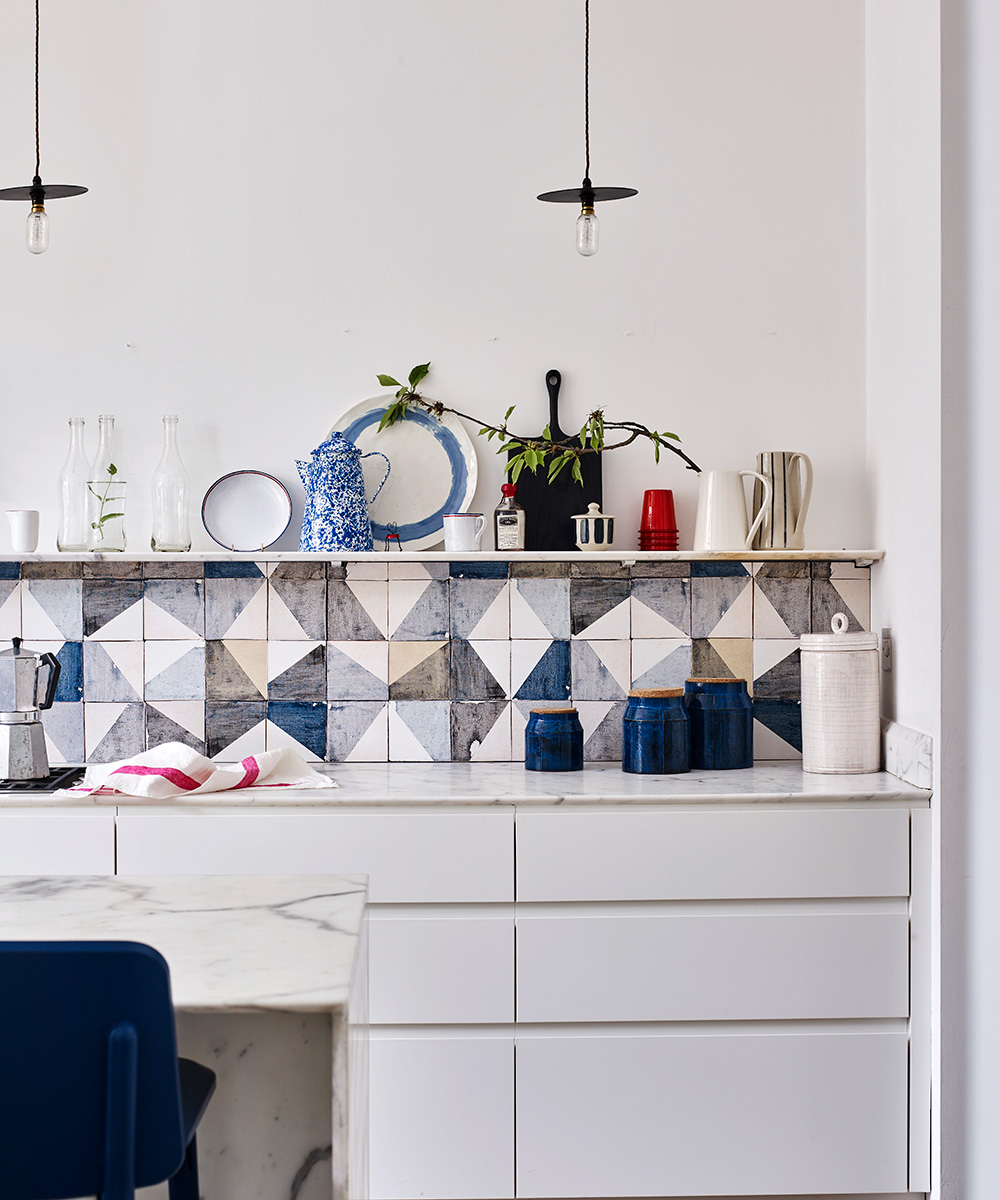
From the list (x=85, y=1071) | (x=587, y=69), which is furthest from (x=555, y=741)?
(x=587, y=69)

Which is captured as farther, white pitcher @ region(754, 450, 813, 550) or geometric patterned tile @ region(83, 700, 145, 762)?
geometric patterned tile @ region(83, 700, 145, 762)

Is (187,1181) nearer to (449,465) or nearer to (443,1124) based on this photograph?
(443,1124)

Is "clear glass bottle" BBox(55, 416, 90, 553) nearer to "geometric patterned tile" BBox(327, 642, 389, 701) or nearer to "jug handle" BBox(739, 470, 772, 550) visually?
"geometric patterned tile" BBox(327, 642, 389, 701)

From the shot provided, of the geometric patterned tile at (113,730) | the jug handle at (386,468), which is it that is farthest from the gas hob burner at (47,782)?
the jug handle at (386,468)

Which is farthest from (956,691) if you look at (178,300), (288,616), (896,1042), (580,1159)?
(178,300)

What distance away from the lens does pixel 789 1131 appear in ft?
7.30

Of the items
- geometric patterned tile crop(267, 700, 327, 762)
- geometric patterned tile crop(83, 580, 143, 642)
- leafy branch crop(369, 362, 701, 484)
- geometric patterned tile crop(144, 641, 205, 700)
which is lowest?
geometric patterned tile crop(267, 700, 327, 762)

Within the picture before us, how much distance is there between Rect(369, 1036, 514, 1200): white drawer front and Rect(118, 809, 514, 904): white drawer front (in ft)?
1.10

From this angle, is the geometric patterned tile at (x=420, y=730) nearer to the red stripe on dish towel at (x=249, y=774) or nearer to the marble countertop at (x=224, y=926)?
the red stripe on dish towel at (x=249, y=774)

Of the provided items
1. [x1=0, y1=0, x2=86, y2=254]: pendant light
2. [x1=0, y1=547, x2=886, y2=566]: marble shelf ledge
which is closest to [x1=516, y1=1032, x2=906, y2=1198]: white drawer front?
[x1=0, y1=547, x2=886, y2=566]: marble shelf ledge

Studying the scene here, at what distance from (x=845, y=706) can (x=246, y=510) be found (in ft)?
5.18

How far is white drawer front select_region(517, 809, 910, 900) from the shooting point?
2.23 meters

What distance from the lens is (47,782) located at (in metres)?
2.44

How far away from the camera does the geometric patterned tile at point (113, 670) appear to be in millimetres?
2732
